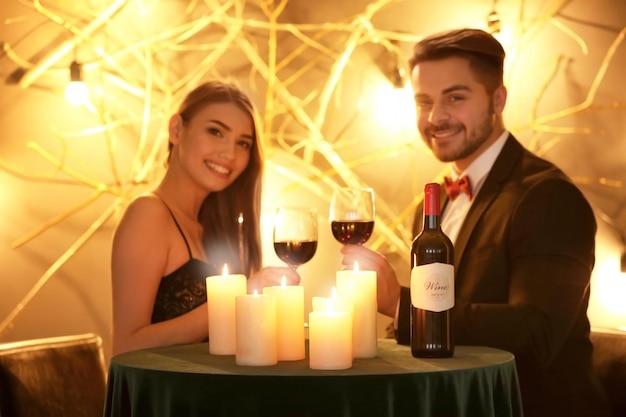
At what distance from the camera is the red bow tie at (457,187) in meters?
2.98

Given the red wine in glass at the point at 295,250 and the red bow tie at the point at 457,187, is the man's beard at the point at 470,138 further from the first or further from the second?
the red wine in glass at the point at 295,250

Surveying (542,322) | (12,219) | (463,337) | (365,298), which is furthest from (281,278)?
(12,219)

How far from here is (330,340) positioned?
6.30 ft

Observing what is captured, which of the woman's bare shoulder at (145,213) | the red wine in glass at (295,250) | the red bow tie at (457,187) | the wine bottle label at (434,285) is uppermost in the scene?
the red bow tie at (457,187)

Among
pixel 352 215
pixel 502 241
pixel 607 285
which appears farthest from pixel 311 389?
pixel 607 285

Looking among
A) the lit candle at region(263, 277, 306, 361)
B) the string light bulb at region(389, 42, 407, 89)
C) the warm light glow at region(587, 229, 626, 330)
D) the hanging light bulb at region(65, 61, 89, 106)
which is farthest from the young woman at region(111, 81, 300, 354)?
the warm light glow at region(587, 229, 626, 330)

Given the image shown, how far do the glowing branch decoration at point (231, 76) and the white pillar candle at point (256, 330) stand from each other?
225 centimetres

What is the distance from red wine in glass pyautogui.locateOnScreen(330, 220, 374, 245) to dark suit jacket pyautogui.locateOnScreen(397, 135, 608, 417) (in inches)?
7.1

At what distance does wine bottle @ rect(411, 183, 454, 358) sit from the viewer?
2037 mm

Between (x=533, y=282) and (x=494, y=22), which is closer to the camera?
(x=533, y=282)

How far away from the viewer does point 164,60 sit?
422cm

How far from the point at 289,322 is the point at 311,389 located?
11.1 inches

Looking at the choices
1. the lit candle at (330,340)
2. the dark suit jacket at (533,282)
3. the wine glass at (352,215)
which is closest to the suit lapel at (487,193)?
the dark suit jacket at (533,282)

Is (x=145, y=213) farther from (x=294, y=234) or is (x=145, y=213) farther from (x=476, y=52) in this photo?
(x=476, y=52)
